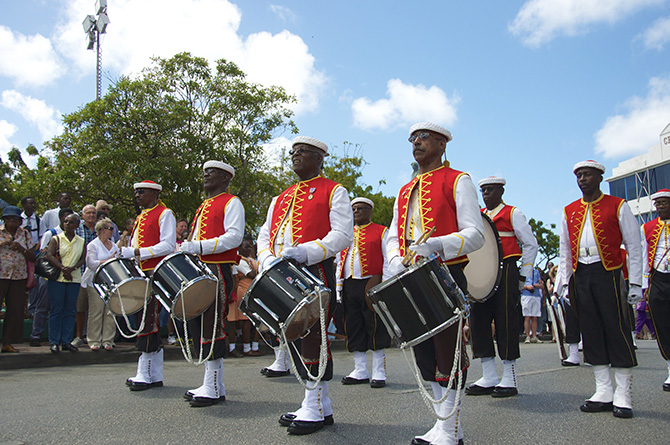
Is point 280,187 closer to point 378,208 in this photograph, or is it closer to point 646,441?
point 378,208

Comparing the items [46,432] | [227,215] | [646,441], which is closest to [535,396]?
[646,441]

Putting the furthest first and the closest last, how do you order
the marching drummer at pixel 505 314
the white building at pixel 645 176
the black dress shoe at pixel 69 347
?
the white building at pixel 645 176
the black dress shoe at pixel 69 347
the marching drummer at pixel 505 314

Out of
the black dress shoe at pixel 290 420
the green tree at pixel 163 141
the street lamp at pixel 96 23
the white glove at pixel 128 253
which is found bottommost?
the black dress shoe at pixel 290 420

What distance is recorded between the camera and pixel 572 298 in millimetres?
5688

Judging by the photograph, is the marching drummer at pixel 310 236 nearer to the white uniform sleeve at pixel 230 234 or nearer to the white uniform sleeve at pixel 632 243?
the white uniform sleeve at pixel 230 234

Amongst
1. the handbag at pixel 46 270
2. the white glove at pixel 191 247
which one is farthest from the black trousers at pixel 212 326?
the handbag at pixel 46 270

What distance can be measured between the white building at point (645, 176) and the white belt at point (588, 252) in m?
44.6

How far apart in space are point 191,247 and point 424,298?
103 inches

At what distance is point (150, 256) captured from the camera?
6.13m

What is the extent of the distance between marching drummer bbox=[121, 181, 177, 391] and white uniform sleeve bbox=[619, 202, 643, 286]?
465cm

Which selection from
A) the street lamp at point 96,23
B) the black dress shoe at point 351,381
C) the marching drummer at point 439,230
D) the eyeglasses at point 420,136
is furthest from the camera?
the street lamp at point 96,23

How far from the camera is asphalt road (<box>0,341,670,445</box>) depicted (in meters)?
4.19

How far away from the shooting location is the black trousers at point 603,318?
5.18m

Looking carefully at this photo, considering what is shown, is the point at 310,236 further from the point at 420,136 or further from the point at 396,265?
the point at 420,136
